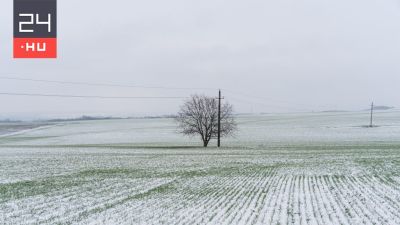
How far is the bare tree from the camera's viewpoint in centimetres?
6038

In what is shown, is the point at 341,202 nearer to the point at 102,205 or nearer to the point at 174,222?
the point at 174,222

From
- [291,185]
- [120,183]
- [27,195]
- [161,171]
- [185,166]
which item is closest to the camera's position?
→ [27,195]

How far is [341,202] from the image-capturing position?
15.4 meters

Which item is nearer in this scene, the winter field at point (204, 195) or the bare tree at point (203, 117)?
the winter field at point (204, 195)

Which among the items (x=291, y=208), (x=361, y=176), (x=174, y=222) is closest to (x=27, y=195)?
(x=174, y=222)

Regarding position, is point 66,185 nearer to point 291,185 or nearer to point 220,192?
point 220,192

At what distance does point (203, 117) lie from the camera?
61156mm

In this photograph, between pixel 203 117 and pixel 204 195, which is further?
pixel 203 117

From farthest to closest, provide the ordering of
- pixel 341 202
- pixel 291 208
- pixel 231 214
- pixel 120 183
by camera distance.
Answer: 1. pixel 120 183
2. pixel 341 202
3. pixel 291 208
4. pixel 231 214

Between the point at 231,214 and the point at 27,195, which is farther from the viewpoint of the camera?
the point at 27,195

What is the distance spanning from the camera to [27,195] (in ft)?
59.3

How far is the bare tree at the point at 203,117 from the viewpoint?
6038 centimetres

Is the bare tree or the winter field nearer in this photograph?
the winter field

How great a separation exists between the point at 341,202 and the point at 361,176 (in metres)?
8.89
